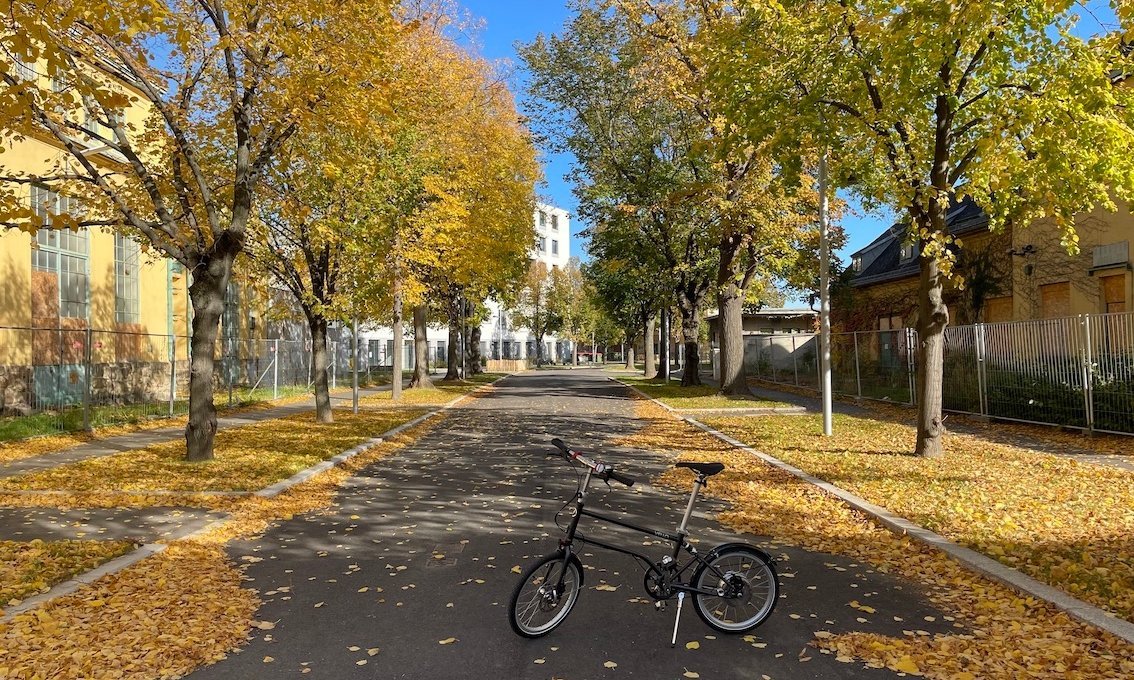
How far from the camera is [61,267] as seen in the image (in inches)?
817

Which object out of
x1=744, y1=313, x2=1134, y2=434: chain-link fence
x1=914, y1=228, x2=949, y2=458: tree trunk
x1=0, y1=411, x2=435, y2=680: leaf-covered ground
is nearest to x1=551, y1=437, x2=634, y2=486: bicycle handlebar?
x1=0, y1=411, x2=435, y2=680: leaf-covered ground

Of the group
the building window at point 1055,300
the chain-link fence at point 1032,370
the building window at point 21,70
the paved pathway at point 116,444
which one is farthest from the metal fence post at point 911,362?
the building window at point 21,70

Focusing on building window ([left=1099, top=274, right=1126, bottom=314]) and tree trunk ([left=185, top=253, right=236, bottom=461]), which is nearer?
tree trunk ([left=185, top=253, right=236, bottom=461])

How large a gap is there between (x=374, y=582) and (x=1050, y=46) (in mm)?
9652

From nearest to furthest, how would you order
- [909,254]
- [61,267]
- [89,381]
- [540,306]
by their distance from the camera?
1. [89,381]
2. [61,267]
3. [909,254]
4. [540,306]

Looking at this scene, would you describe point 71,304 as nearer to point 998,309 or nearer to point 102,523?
point 102,523

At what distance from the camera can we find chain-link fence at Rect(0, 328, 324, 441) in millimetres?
15914

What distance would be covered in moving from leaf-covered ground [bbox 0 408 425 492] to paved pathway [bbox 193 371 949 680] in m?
1.83

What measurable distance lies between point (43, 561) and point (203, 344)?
5.64 meters

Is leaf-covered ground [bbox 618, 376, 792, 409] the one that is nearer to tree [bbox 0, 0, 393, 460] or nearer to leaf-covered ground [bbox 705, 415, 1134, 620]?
leaf-covered ground [bbox 705, 415, 1134, 620]

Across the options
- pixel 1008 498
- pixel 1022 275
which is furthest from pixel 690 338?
pixel 1008 498

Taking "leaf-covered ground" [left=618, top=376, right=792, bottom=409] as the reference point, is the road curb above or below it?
below

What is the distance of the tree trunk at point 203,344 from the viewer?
11.5 m

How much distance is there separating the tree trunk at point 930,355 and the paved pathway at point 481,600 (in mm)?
A: 4361
